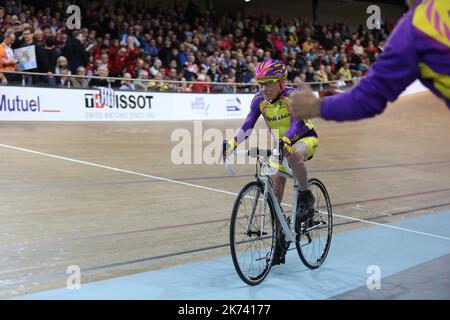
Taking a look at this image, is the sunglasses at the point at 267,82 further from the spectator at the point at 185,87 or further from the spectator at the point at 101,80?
the spectator at the point at 185,87

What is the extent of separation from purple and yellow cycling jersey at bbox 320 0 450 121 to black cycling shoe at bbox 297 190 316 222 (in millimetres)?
2576

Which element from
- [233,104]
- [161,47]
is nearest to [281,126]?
[161,47]

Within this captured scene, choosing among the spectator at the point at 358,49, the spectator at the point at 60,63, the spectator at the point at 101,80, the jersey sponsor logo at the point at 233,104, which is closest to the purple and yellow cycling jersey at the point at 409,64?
the spectator at the point at 60,63

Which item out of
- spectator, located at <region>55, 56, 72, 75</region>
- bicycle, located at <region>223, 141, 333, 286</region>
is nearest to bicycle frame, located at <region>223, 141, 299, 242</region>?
bicycle, located at <region>223, 141, 333, 286</region>

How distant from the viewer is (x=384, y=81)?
181 cm

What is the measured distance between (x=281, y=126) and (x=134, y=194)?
2768 millimetres

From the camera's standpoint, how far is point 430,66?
5.82ft

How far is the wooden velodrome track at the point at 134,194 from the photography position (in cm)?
442

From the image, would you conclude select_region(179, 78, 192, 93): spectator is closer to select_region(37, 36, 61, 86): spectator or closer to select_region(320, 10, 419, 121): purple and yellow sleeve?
select_region(37, 36, 61, 86): spectator

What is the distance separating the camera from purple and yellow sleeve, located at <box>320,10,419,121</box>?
5.83 feet

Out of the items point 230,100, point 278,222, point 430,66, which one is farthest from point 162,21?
point 430,66

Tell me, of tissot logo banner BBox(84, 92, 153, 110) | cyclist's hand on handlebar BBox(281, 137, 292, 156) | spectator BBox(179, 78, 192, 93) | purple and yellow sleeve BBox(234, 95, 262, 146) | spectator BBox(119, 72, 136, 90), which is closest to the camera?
cyclist's hand on handlebar BBox(281, 137, 292, 156)

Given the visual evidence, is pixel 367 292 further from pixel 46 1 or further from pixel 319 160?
pixel 46 1

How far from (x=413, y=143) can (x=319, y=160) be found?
12.0ft
